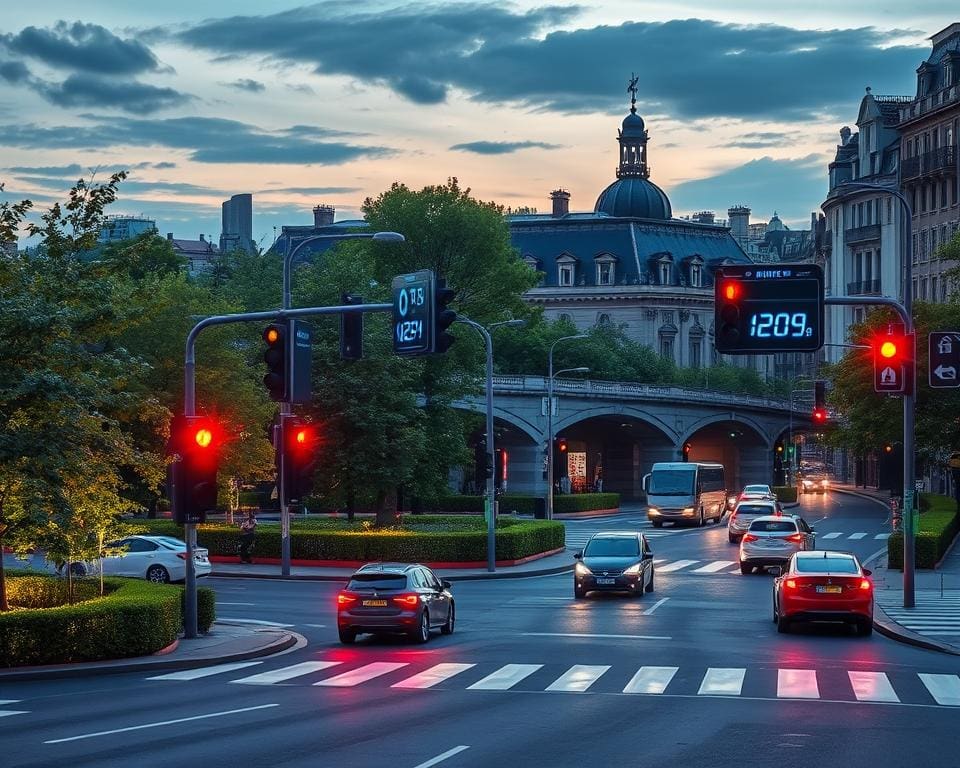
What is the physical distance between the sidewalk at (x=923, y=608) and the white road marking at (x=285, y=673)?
11571mm

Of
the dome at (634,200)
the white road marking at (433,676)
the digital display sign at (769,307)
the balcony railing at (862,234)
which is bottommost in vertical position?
the white road marking at (433,676)

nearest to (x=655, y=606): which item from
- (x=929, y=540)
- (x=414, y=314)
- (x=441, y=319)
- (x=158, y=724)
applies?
(x=929, y=540)

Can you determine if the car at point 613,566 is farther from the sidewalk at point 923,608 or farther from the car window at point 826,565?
the car window at point 826,565

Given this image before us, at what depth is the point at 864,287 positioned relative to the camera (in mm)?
117875

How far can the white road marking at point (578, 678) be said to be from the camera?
23.0m

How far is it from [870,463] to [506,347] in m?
33.6

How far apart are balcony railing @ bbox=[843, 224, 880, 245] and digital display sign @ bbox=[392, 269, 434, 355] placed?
96.7m

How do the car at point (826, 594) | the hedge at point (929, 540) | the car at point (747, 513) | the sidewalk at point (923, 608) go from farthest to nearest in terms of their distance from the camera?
the car at point (747, 513) → the hedge at point (929, 540) → the car at point (826, 594) → the sidewalk at point (923, 608)

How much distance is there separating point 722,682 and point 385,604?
313 inches

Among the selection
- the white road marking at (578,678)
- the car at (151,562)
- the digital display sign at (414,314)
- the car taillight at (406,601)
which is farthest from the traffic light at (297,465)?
the car at (151,562)

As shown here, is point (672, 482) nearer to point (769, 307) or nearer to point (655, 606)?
point (655, 606)

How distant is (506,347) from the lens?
385 ft

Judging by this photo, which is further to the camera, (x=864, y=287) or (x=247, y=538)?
(x=864, y=287)

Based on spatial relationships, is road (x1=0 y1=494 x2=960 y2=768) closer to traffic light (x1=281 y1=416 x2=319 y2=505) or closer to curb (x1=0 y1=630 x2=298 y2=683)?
curb (x1=0 y1=630 x2=298 y2=683)
